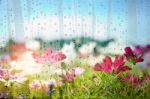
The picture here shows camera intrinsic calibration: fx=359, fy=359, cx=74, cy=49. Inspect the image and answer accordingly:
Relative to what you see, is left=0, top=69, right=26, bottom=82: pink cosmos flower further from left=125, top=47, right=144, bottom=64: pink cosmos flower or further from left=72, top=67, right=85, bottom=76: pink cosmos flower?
left=125, top=47, right=144, bottom=64: pink cosmos flower

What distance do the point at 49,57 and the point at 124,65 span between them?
0.39 meters

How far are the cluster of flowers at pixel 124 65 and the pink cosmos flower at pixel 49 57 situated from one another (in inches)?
7.4

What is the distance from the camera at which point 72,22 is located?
1853mm

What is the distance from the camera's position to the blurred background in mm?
1853

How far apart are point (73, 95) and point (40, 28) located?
385mm

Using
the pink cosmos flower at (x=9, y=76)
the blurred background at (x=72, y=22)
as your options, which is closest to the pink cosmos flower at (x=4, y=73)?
the pink cosmos flower at (x=9, y=76)

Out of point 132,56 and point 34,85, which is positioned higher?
point 132,56

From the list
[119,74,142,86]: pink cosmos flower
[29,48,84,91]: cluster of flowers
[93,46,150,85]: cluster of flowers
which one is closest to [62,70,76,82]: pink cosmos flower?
[29,48,84,91]: cluster of flowers

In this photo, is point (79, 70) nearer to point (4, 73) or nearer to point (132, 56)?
point (132, 56)

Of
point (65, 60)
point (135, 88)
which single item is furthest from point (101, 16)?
point (135, 88)

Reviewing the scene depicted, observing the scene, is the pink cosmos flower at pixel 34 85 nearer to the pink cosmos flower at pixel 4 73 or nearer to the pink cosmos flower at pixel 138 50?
the pink cosmos flower at pixel 4 73

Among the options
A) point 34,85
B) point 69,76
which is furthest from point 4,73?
point 69,76

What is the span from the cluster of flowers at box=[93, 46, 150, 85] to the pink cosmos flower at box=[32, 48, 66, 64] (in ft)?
0.62

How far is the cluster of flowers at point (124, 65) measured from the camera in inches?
71.5
